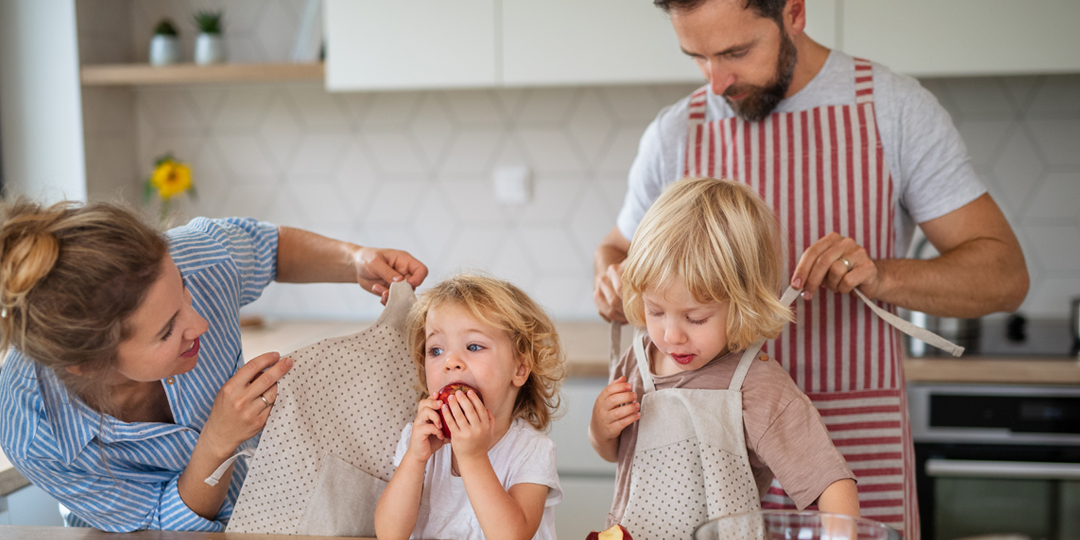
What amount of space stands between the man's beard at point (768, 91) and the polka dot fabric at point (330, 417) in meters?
0.59

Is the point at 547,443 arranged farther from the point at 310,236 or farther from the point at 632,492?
the point at 310,236

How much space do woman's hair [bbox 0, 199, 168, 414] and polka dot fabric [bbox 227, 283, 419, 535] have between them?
23 centimetres

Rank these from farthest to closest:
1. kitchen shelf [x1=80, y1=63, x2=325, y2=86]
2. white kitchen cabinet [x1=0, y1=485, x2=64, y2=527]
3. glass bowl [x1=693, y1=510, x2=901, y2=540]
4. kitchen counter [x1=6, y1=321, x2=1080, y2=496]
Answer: kitchen shelf [x1=80, y1=63, x2=325, y2=86], kitchen counter [x1=6, y1=321, x2=1080, y2=496], white kitchen cabinet [x1=0, y1=485, x2=64, y2=527], glass bowl [x1=693, y1=510, x2=901, y2=540]

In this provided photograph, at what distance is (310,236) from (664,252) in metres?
0.61

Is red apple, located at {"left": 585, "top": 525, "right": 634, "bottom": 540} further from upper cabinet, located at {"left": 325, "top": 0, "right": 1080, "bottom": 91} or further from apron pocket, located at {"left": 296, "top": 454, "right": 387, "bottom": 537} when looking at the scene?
upper cabinet, located at {"left": 325, "top": 0, "right": 1080, "bottom": 91}

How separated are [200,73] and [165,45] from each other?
0.19 meters

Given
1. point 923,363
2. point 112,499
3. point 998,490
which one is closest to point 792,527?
point 112,499

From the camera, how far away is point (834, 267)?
1.09 m

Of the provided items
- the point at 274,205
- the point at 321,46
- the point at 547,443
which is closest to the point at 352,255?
the point at 547,443

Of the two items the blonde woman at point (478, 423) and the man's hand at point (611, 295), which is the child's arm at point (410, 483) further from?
the man's hand at point (611, 295)

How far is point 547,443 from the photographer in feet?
3.52

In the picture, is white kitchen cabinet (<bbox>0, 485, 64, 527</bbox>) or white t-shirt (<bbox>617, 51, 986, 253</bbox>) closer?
white t-shirt (<bbox>617, 51, 986, 253</bbox>)

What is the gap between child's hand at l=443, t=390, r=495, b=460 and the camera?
963 mm

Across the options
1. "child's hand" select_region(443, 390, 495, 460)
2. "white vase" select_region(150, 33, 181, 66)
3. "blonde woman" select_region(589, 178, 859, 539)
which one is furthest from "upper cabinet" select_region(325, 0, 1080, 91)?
"child's hand" select_region(443, 390, 495, 460)
